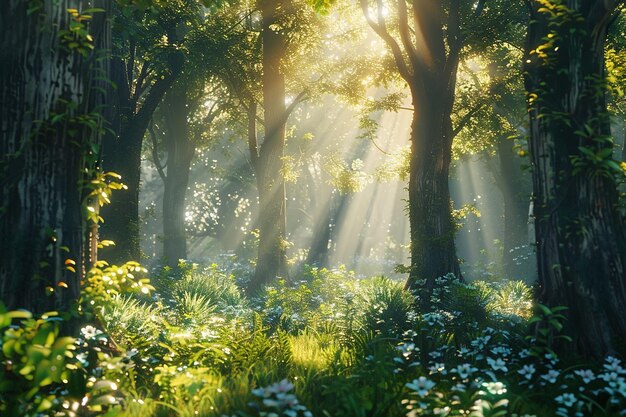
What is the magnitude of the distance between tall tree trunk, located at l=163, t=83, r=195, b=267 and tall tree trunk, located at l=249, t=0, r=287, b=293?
8.39m

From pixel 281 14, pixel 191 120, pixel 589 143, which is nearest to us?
pixel 589 143

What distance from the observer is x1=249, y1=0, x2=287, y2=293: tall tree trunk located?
20.5 metres

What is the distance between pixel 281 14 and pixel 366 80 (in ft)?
12.0

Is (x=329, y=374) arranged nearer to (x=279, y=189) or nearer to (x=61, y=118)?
(x=61, y=118)

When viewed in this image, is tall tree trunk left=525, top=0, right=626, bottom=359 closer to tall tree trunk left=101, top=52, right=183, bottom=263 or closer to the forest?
the forest

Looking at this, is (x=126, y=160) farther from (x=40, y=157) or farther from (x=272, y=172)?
(x=40, y=157)

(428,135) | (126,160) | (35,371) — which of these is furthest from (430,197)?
(35,371)

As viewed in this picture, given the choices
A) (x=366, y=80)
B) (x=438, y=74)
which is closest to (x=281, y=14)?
(x=366, y=80)

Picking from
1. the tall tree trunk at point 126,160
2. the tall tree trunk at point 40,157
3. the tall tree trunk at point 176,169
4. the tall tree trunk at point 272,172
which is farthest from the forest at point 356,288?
the tall tree trunk at point 176,169

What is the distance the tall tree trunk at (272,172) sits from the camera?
67.2 ft

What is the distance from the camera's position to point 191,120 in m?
30.2

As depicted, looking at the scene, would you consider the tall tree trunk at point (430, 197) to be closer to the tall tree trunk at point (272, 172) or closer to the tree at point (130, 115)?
the tree at point (130, 115)

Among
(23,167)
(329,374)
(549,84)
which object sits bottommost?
(329,374)

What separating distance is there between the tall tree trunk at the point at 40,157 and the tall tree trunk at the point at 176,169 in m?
22.4
